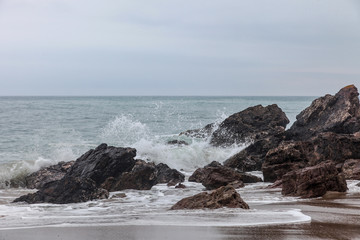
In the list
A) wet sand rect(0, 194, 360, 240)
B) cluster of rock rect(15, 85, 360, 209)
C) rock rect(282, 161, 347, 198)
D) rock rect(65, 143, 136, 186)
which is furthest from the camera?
rock rect(65, 143, 136, 186)

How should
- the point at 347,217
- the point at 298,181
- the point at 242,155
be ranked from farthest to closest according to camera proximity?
the point at 242,155 → the point at 298,181 → the point at 347,217

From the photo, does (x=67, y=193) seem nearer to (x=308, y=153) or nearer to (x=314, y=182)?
(x=314, y=182)

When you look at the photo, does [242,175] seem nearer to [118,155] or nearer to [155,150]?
[118,155]

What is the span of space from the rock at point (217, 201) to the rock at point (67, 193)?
3.26 meters

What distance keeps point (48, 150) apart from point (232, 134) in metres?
8.58

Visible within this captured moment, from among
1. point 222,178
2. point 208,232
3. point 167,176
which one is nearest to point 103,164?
point 167,176

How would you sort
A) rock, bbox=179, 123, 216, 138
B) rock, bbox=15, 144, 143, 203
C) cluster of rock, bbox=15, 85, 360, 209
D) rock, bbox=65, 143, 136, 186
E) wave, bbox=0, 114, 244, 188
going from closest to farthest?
1. cluster of rock, bbox=15, 85, 360, 209
2. rock, bbox=15, 144, 143, 203
3. rock, bbox=65, 143, 136, 186
4. wave, bbox=0, 114, 244, 188
5. rock, bbox=179, 123, 216, 138

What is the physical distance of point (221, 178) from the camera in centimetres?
1347

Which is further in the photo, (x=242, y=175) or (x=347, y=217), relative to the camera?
(x=242, y=175)

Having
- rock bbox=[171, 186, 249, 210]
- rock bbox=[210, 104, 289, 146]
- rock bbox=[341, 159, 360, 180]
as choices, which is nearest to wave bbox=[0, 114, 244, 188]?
rock bbox=[210, 104, 289, 146]

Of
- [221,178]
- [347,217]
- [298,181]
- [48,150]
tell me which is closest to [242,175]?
[221,178]

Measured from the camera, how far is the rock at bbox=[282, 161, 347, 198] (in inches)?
423

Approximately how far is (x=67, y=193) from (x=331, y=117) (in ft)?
35.4

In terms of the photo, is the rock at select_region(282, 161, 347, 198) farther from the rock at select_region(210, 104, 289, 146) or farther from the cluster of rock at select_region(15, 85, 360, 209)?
the rock at select_region(210, 104, 289, 146)
